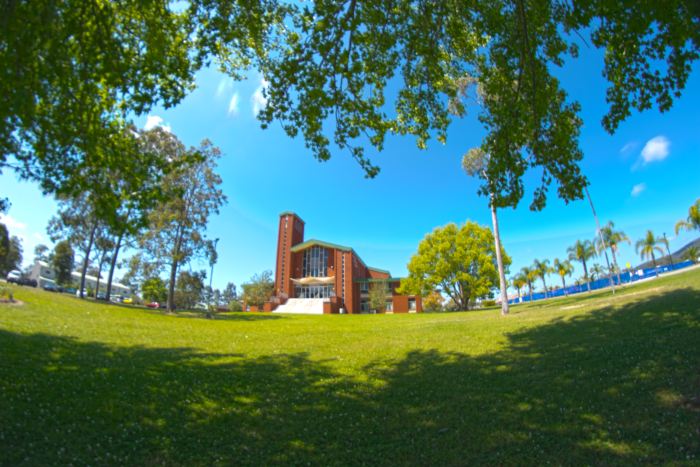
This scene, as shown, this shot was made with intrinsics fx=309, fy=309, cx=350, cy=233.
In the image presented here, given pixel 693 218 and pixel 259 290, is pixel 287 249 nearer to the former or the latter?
pixel 259 290

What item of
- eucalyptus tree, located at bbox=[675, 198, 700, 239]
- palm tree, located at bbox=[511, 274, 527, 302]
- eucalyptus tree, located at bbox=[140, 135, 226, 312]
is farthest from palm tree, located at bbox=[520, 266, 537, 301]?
eucalyptus tree, located at bbox=[140, 135, 226, 312]

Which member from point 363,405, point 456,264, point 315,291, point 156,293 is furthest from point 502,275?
point 156,293

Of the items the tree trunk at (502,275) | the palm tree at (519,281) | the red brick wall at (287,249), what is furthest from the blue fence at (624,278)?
the red brick wall at (287,249)

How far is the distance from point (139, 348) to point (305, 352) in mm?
5175

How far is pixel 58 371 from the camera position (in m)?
6.03

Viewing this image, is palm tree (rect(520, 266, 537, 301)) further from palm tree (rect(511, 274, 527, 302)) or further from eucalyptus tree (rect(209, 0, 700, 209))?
eucalyptus tree (rect(209, 0, 700, 209))

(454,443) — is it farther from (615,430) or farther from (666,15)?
(666,15)

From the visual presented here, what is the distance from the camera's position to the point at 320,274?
197 ft

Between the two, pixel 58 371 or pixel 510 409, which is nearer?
pixel 510 409

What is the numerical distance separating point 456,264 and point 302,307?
A: 24.5 meters

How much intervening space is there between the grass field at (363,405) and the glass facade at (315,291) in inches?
1954

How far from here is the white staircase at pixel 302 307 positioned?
4768 centimetres

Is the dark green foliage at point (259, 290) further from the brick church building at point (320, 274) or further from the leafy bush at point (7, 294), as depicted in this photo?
the leafy bush at point (7, 294)

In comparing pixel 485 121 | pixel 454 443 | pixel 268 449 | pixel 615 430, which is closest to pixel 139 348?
pixel 268 449
